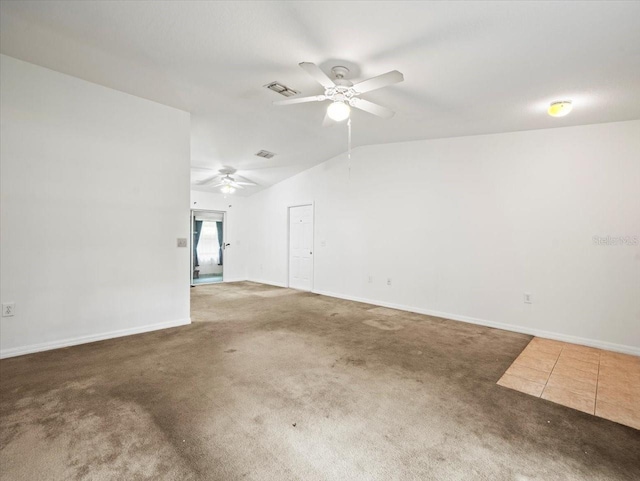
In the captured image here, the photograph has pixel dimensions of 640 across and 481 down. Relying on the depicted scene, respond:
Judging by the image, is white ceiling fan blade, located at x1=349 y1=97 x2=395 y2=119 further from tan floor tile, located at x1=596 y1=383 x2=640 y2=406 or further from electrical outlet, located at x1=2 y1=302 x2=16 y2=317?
electrical outlet, located at x1=2 y1=302 x2=16 y2=317

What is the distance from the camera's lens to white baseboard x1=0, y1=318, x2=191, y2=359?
3.02m

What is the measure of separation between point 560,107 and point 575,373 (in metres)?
2.60

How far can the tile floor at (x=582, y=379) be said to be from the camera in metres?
2.30

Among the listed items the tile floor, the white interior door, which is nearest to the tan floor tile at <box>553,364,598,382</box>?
the tile floor

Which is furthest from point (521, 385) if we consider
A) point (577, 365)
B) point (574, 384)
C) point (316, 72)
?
point (316, 72)

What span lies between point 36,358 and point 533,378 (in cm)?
464

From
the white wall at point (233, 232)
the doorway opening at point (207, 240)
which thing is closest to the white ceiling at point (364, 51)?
the white wall at point (233, 232)

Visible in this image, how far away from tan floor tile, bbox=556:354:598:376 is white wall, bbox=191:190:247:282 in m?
7.44

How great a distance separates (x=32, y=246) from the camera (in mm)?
3113

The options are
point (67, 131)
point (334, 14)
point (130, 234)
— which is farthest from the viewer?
point (130, 234)

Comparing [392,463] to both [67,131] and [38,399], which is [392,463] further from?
[67,131]

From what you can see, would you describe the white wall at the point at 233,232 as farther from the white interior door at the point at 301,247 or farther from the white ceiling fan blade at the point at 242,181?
the white interior door at the point at 301,247

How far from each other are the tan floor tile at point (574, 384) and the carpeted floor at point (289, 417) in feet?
1.33

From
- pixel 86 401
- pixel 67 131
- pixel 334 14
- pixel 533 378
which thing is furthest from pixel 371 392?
pixel 67 131
